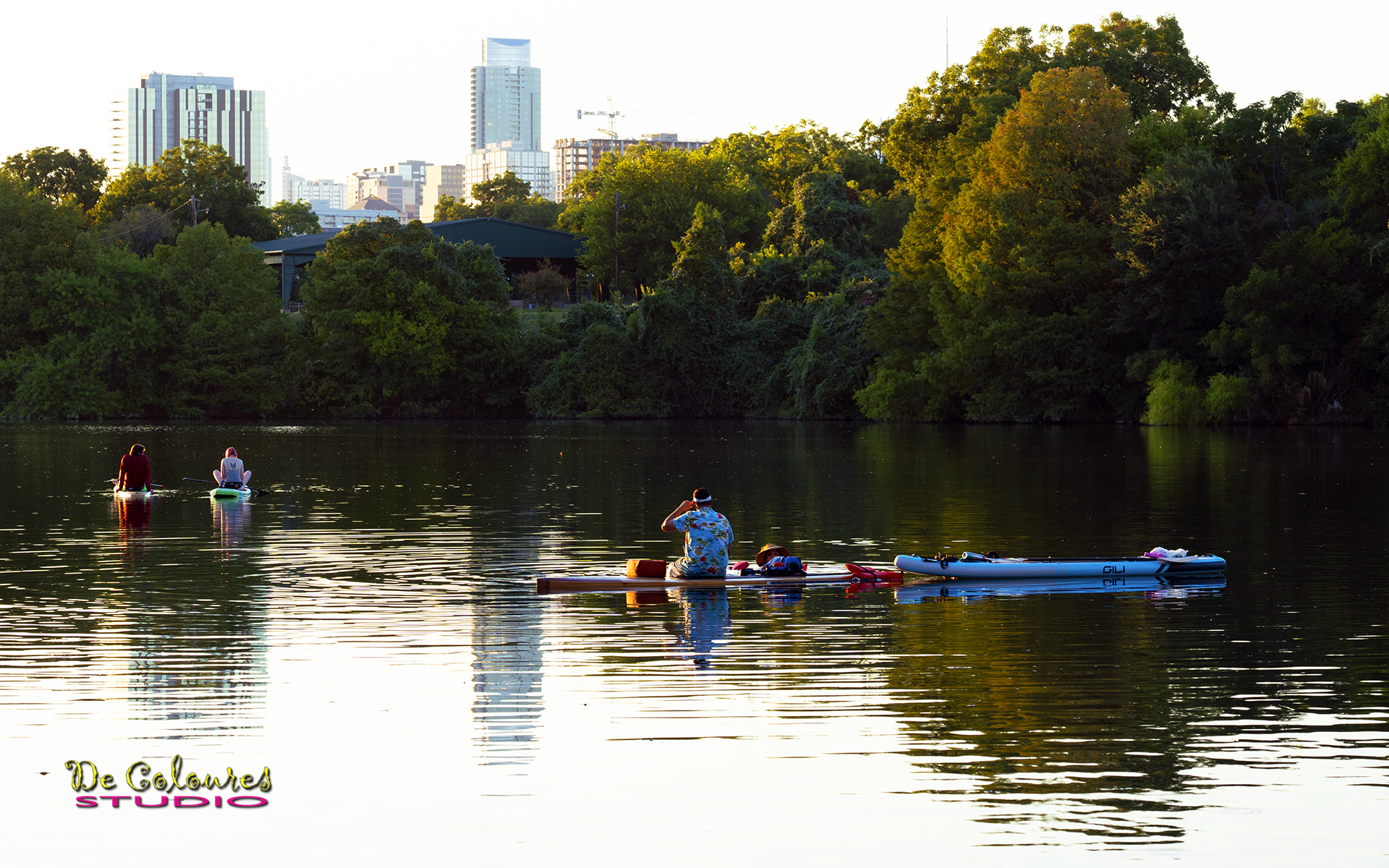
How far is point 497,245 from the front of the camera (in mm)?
120562

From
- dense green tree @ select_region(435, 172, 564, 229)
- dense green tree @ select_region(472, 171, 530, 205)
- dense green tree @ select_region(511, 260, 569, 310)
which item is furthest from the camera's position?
dense green tree @ select_region(472, 171, 530, 205)

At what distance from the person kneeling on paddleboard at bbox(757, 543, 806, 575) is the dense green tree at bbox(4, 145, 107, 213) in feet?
380

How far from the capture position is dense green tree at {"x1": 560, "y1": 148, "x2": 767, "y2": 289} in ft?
390

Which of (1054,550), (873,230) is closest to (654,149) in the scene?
(873,230)

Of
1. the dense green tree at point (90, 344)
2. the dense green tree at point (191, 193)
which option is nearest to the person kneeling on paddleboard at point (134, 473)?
the dense green tree at point (90, 344)

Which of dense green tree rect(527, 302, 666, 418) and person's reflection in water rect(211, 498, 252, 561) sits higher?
dense green tree rect(527, 302, 666, 418)

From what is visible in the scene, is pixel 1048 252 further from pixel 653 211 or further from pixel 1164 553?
pixel 1164 553

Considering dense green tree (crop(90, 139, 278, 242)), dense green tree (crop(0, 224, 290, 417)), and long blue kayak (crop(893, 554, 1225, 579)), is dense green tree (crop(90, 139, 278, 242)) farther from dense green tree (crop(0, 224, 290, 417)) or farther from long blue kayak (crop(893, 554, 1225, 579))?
long blue kayak (crop(893, 554, 1225, 579))

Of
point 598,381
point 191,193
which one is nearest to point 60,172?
point 191,193

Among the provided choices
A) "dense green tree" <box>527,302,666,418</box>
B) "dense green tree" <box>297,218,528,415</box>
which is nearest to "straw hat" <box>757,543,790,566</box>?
"dense green tree" <box>527,302,666,418</box>

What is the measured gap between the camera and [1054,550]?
83.8 feet

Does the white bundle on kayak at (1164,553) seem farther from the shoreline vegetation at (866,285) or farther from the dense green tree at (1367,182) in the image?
the dense green tree at (1367,182)

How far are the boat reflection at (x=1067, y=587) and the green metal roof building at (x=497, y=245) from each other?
92202 millimetres

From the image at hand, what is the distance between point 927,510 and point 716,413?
67309 millimetres
